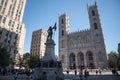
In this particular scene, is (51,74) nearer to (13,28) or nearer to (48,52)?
(48,52)

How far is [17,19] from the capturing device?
156 ft

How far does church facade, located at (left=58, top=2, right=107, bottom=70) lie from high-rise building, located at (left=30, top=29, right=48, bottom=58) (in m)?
18.2

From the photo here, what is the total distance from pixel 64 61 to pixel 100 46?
21.2 meters

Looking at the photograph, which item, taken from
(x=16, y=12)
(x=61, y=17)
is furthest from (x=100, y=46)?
(x=16, y=12)

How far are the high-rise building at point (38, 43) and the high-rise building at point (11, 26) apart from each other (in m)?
26.9

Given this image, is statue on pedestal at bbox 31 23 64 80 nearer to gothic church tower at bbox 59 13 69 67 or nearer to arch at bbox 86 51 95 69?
arch at bbox 86 51 95 69

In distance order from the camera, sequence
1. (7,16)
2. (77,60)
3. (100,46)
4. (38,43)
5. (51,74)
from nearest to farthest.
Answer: (51,74) → (7,16) → (100,46) → (77,60) → (38,43)

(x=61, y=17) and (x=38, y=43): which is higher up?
(x=61, y=17)

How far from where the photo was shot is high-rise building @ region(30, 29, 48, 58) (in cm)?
7557

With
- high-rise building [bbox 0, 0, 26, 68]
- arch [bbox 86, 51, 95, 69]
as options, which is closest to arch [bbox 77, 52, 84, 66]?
arch [bbox 86, 51, 95, 69]

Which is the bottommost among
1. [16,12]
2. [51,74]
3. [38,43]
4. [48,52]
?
[51,74]

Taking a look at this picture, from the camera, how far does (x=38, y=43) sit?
256 feet

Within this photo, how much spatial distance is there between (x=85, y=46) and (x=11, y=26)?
38.1 meters

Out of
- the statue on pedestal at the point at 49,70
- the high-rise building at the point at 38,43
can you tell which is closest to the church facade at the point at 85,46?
the high-rise building at the point at 38,43
